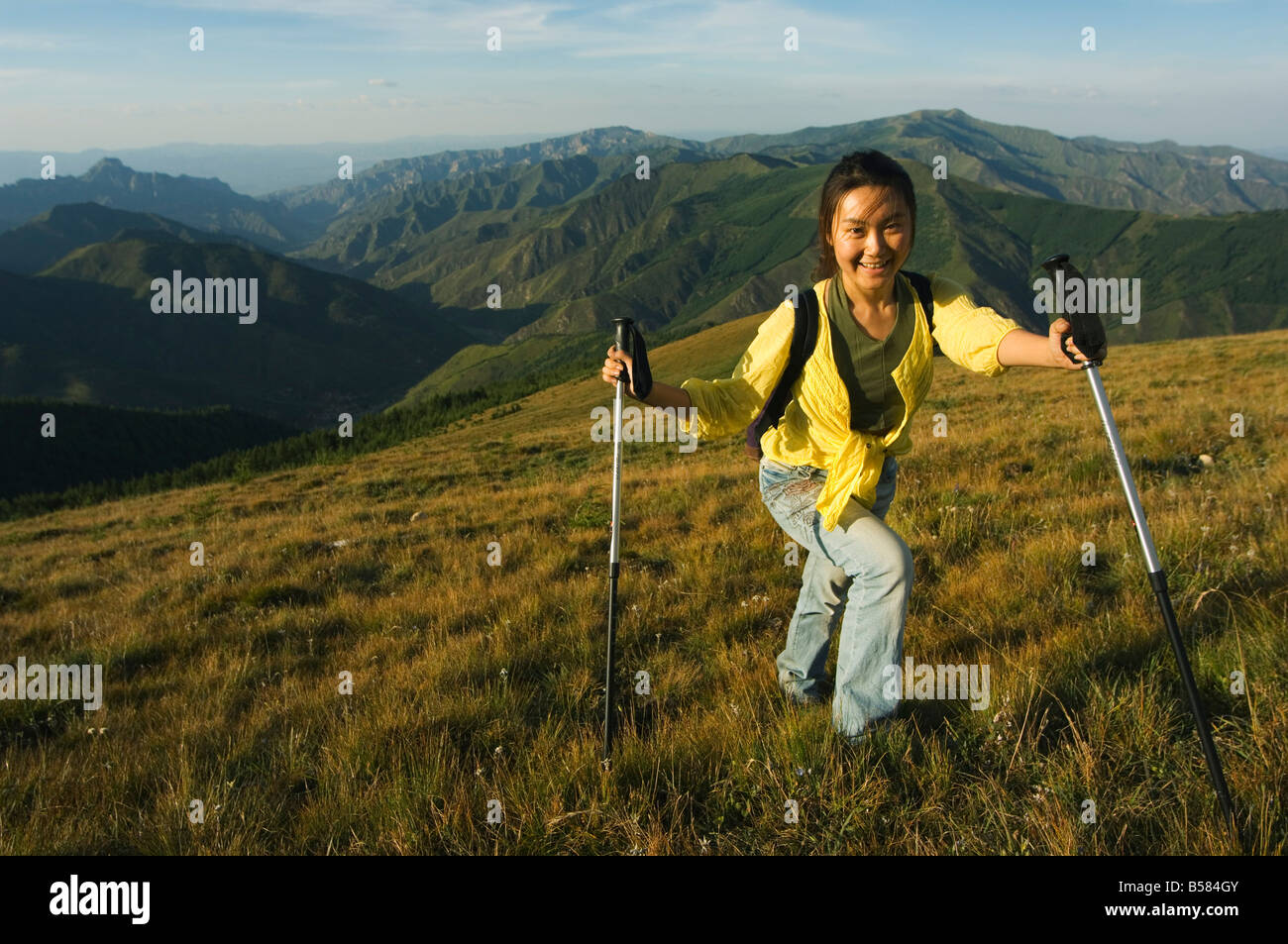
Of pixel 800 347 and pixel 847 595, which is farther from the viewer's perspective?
pixel 847 595

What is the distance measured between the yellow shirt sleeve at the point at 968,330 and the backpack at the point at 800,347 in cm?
7

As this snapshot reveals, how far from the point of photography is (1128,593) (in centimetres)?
488

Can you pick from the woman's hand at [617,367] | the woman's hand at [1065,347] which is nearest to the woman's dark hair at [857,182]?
the woman's hand at [1065,347]

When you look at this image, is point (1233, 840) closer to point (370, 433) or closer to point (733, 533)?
point (733, 533)

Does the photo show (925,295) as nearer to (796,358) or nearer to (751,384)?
(796,358)

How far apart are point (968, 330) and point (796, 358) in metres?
0.88

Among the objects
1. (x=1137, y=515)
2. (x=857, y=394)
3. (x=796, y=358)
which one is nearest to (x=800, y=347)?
(x=796, y=358)

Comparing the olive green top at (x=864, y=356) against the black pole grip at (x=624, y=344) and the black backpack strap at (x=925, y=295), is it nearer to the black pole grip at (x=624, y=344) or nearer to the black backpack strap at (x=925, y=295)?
the black backpack strap at (x=925, y=295)

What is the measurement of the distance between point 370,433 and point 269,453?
38.8 ft

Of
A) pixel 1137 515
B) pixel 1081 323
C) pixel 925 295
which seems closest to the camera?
pixel 1081 323

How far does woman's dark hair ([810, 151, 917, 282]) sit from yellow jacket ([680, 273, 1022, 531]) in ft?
1.09

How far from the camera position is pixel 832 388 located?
12.7 feet
